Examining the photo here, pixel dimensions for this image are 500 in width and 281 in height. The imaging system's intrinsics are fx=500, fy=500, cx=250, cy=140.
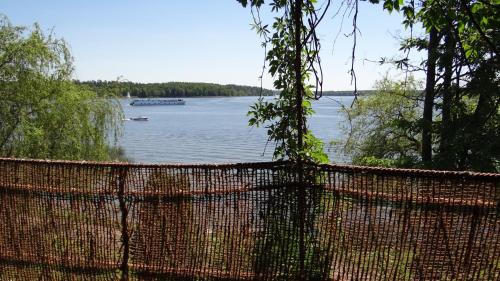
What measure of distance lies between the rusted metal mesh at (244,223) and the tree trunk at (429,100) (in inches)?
457

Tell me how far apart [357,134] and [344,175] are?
23250mm

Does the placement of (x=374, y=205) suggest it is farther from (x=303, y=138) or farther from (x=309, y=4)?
(x=309, y=4)

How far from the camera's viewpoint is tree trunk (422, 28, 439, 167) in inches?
626

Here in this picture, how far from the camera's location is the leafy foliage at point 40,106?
1952 centimetres

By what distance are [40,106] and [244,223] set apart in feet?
60.5

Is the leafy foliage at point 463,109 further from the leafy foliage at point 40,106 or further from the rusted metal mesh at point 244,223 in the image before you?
the leafy foliage at point 40,106

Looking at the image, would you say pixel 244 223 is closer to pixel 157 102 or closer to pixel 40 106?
pixel 40 106

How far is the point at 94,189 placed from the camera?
4.41m

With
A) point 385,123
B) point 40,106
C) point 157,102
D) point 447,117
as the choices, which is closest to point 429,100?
point 447,117

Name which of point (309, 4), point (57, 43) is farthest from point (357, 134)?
point (309, 4)

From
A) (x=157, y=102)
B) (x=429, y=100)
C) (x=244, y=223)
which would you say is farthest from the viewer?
(x=157, y=102)

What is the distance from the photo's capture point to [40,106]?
20.4m

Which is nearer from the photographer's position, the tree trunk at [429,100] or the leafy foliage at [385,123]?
the tree trunk at [429,100]

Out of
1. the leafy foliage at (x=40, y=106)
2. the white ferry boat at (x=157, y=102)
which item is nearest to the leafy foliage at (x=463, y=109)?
the leafy foliage at (x=40, y=106)
